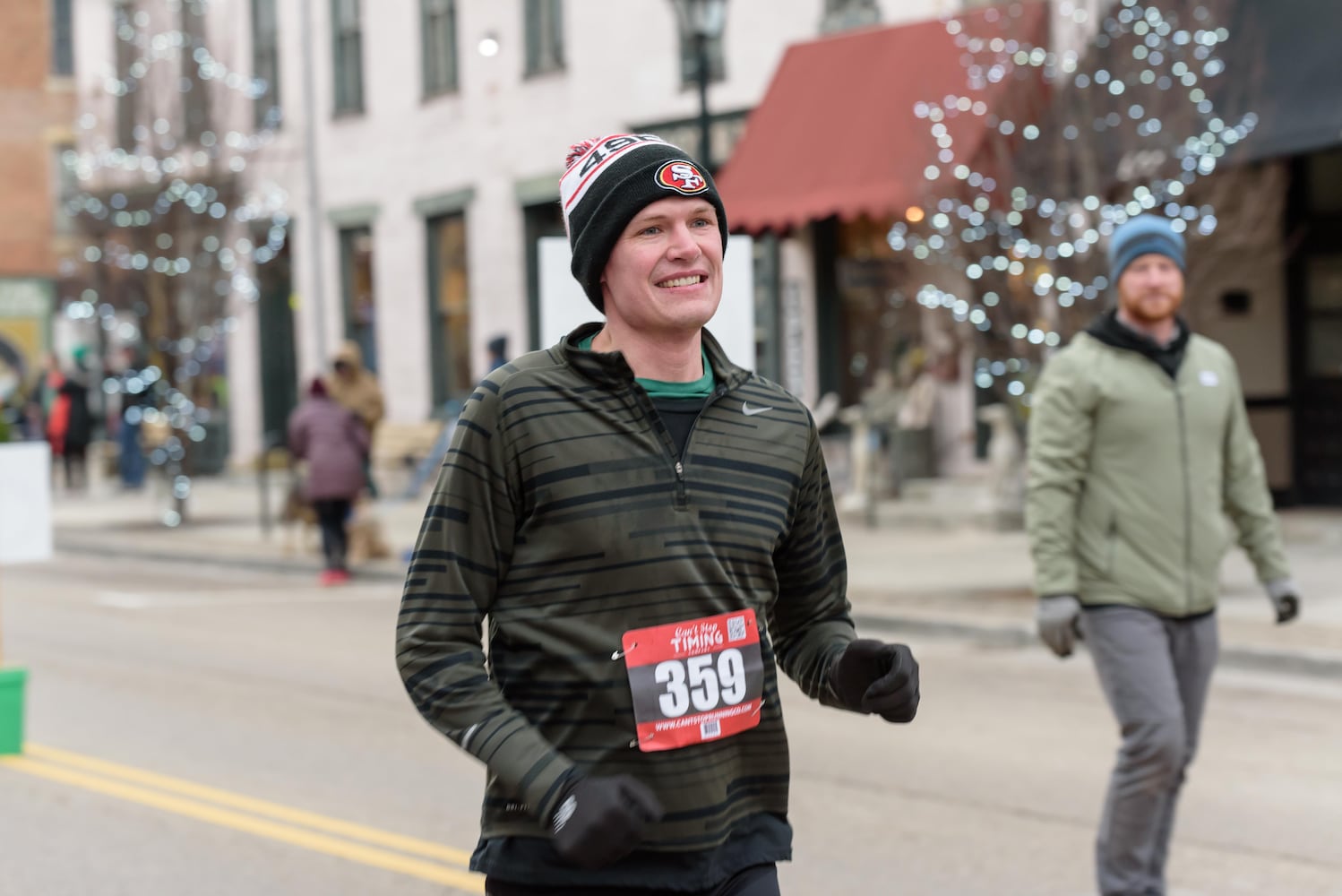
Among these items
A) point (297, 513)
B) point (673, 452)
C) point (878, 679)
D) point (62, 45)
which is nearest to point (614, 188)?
point (673, 452)

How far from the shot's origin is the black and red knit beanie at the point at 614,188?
287cm

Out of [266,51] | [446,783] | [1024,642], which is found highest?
[266,51]

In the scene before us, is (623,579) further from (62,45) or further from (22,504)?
(62,45)

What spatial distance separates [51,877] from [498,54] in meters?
18.4

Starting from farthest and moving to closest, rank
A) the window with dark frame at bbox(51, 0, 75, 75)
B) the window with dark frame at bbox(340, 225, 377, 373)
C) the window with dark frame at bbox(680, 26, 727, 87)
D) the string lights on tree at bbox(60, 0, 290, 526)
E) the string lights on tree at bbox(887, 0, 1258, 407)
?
the window with dark frame at bbox(51, 0, 75, 75) → the window with dark frame at bbox(340, 225, 377, 373) → the window with dark frame at bbox(680, 26, 727, 87) → the string lights on tree at bbox(60, 0, 290, 526) → the string lights on tree at bbox(887, 0, 1258, 407)

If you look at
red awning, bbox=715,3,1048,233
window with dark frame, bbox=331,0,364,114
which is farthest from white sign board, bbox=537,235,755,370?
window with dark frame, bbox=331,0,364,114

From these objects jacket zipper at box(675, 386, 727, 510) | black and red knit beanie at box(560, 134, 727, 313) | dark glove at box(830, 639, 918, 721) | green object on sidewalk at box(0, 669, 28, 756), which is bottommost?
green object on sidewalk at box(0, 669, 28, 756)

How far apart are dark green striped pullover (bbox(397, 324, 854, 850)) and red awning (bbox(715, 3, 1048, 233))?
11.8 meters

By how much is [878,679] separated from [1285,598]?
2.99 metres

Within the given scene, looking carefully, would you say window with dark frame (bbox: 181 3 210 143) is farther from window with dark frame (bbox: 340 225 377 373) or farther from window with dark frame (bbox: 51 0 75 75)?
window with dark frame (bbox: 51 0 75 75)

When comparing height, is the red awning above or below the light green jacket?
above

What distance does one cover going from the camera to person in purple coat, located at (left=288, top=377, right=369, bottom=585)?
15.0 m

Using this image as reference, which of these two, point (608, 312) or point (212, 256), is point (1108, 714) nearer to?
point (608, 312)

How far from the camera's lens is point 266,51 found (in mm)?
26906
